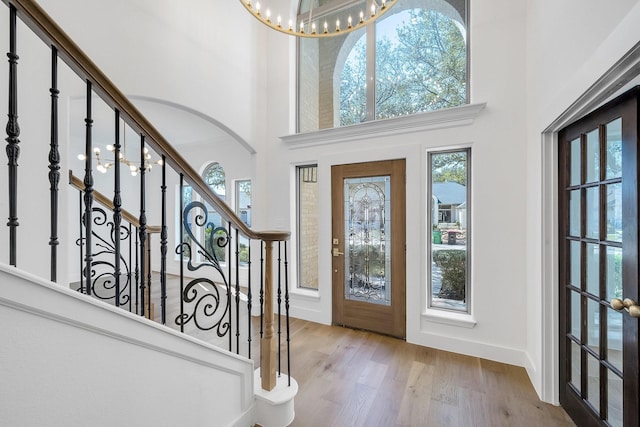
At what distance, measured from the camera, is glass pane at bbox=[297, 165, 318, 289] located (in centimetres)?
378

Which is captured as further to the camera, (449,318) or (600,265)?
(449,318)

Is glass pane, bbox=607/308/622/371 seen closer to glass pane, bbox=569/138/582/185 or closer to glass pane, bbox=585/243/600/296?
glass pane, bbox=585/243/600/296

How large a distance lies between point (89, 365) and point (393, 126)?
302 cm

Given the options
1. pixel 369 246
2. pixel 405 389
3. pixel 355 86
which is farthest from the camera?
pixel 355 86

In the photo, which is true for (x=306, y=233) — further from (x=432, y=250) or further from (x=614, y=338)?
(x=614, y=338)

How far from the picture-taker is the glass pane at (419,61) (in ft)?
9.66

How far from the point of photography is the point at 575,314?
186 cm

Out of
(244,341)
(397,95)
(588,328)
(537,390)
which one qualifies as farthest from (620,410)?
(397,95)

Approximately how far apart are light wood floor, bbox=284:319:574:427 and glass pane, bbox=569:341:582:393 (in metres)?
0.26

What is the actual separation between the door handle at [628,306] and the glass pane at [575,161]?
798mm

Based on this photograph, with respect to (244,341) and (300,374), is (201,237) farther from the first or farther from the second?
(300,374)

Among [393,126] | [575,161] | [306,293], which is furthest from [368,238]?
[575,161]

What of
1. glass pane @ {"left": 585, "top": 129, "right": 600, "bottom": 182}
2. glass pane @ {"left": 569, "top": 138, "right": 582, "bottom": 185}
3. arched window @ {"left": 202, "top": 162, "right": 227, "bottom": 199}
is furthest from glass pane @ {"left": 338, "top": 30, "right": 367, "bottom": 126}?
arched window @ {"left": 202, "top": 162, "right": 227, "bottom": 199}

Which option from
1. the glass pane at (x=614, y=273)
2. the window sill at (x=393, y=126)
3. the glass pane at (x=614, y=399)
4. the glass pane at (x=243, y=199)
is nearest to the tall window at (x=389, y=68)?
the window sill at (x=393, y=126)
